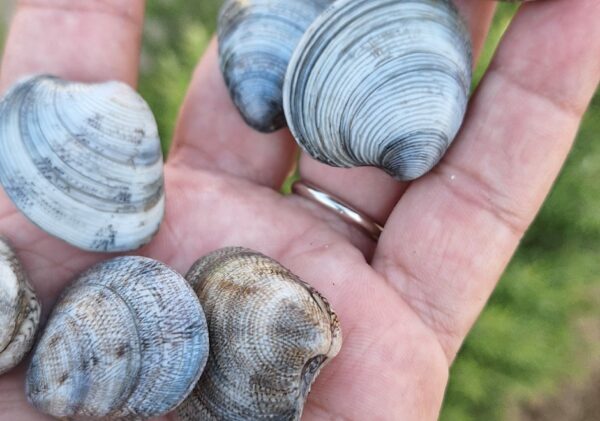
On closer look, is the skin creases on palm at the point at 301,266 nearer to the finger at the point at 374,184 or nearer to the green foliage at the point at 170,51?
the finger at the point at 374,184

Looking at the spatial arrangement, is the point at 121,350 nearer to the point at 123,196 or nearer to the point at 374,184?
the point at 123,196

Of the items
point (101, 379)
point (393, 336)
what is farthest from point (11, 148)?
point (393, 336)

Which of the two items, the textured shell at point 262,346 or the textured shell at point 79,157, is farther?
the textured shell at point 79,157

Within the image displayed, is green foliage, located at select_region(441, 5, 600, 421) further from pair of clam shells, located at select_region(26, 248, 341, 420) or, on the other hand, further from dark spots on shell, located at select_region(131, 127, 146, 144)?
dark spots on shell, located at select_region(131, 127, 146, 144)

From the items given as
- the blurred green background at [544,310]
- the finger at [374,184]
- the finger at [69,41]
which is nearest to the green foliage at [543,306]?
the blurred green background at [544,310]

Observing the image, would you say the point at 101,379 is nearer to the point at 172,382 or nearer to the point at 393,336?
the point at 172,382

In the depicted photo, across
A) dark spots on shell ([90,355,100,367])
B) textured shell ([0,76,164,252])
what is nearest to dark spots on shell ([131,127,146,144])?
textured shell ([0,76,164,252])
